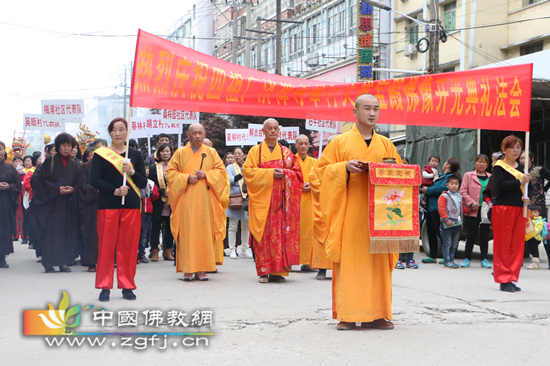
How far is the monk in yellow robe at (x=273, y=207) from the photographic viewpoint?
7.95m

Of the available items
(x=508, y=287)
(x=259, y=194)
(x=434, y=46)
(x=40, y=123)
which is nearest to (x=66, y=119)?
(x=40, y=123)

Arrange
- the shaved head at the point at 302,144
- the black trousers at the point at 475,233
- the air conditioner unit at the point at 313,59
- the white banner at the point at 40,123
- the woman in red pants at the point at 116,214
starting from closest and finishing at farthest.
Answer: the woman in red pants at the point at 116,214 → the shaved head at the point at 302,144 → the black trousers at the point at 475,233 → the white banner at the point at 40,123 → the air conditioner unit at the point at 313,59

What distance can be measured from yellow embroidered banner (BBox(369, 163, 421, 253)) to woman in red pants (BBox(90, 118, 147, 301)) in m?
2.44

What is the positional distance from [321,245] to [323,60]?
1043 inches

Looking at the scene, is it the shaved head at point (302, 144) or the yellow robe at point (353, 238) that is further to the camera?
the shaved head at point (302, 144)

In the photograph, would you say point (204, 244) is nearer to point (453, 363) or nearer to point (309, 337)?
point (309, 337)

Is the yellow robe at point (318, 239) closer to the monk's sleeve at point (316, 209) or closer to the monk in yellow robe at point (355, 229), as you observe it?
the monk's sleeve at point (316, 209)

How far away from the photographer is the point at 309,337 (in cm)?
468

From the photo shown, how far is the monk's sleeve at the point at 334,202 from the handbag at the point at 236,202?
616cm

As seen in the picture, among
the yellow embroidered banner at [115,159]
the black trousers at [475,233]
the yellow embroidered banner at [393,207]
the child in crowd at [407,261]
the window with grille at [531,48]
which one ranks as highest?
the window with grille at [531,48]

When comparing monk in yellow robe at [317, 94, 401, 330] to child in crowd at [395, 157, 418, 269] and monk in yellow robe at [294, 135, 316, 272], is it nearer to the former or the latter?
monk in yellow robe at [294, 135, 316, 272]

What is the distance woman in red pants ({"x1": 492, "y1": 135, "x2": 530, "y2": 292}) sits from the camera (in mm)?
7180

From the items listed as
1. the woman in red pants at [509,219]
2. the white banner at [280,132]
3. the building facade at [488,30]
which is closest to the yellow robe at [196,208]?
the woman in red pants at [509,219]

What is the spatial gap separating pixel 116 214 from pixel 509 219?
4269mm
